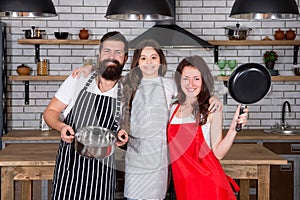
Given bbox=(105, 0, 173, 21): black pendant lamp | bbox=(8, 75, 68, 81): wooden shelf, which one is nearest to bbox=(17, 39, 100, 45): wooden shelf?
bbox=(8, 75, 68, 81): wooden shelf

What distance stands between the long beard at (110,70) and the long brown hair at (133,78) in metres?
0.06

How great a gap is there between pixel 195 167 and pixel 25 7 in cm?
136

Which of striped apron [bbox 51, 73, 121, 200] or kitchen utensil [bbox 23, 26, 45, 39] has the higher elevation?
kitchen utensil [bbox 23, 26, 45, 39]

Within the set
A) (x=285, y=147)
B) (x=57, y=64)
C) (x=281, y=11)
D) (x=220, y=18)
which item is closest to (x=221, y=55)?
(x=220, y=18)

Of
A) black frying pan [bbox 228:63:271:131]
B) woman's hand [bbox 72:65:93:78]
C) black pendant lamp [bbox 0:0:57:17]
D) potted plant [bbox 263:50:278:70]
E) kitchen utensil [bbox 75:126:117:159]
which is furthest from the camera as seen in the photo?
potted plant [bbox 263:50:278:70]

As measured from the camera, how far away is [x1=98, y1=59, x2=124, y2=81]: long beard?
2.62 metres

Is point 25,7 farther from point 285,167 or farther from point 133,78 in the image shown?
point 285,167

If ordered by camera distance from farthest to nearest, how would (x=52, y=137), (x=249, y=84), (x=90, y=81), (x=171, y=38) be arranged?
(x=52, y=137), (x=171, y=38), (x=90, y=81), (x=249, y=84)

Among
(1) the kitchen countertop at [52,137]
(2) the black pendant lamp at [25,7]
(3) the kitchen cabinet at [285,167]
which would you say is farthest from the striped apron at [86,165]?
(3) the kitchen cabinet at [285,167]

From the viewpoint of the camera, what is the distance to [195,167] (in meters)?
2.71

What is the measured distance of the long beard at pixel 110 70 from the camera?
262 cm

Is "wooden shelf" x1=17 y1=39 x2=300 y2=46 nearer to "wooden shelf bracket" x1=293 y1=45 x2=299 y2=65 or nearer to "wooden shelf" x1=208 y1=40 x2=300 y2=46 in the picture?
"wooden shelf" x1=208 y1=40 x2=300 y2=46

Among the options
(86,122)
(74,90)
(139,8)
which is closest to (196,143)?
(86,122)

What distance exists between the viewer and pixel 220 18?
18.4 ft
